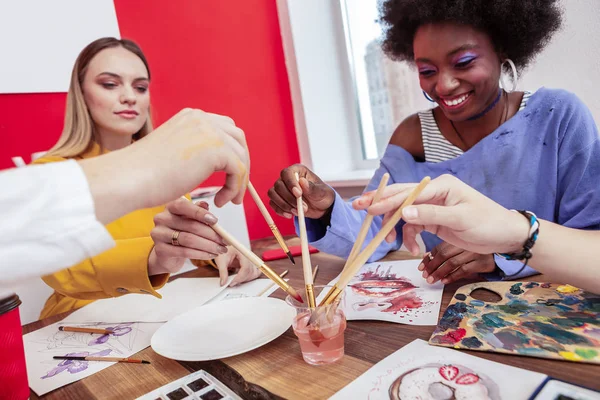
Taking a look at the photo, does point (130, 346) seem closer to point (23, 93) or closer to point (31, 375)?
point (31, 375)

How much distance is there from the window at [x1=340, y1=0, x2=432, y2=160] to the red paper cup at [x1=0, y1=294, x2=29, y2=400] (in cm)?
173

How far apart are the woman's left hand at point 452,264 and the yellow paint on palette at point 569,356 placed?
27cm

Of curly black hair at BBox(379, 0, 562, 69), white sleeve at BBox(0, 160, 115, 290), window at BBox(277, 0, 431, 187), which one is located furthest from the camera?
window at BBox(277, 0, 431, 187)

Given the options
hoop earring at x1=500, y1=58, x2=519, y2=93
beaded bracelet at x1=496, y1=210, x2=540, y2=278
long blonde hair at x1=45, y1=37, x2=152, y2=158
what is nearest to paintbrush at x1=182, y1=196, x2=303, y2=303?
beaded bracelet at x1=496, y1=210, x2=540, y2=278

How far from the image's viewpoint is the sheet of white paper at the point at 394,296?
652 millimetres

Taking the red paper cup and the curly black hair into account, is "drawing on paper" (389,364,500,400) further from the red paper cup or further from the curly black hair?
the curly black hair

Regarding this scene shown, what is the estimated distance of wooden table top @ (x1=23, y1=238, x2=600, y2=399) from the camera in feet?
1.57

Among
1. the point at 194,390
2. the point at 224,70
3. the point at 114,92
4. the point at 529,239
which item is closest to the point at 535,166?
the point at 529,239

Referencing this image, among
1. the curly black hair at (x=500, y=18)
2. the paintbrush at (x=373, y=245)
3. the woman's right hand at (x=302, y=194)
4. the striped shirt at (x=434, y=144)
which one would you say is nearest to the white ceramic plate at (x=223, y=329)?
the paintbrush at (x=373, y=245)

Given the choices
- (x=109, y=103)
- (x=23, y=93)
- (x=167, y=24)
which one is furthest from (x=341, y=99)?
(x=23, y=93)

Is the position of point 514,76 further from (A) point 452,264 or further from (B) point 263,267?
(B) point 263,267

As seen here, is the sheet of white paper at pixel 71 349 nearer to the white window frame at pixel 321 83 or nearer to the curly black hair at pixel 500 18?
the curly black hair at pixel 500 18

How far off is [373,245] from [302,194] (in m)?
0.38

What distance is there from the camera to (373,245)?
53cm
